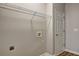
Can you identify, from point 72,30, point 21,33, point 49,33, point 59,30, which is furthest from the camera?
point 72,30

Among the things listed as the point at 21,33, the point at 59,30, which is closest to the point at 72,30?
the point at 59,30

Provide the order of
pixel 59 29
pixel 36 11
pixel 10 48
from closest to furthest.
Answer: pixel 10 48 < pixel 36 11 < pixel 59 29

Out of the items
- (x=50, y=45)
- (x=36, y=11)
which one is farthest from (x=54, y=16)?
(x=50, y=45)

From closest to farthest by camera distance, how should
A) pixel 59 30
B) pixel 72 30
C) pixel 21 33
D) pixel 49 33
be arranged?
pixel 21 33 < pixel 49 33 < pixel 59 30 < pixel 72 30

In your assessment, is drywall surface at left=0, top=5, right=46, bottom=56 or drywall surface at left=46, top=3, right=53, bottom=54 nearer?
drywall surface at left=0, top=5, right=46, bottom=56

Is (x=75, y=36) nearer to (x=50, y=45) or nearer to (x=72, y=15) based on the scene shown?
(x=72, y=15)

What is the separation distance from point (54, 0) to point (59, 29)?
195cm

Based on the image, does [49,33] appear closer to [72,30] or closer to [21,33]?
[21,33]

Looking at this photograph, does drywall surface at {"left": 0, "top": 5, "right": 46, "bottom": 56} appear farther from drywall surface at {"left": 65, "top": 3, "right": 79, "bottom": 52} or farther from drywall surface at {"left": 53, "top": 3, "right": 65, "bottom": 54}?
drywall surface at {"left": 65, "top": 3, "right": 79, "bottom": 52}

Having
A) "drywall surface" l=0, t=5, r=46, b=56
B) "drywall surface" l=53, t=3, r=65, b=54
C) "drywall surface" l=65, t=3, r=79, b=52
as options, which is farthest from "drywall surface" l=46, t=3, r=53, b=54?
"drywall surface" l=65, t=3, r=79, b=52

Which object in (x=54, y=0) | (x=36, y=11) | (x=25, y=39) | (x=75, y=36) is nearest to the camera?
(x=54, y=0)

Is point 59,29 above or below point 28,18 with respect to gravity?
below

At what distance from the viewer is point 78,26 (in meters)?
2.61

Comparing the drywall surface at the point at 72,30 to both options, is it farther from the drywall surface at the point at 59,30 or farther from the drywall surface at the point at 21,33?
the drywall surface at the point at 21,33
